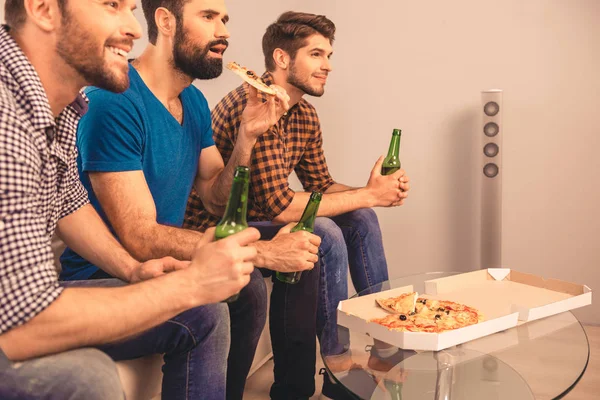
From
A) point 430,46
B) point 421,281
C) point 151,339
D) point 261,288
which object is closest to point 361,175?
point 430,46

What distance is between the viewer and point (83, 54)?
1253mm

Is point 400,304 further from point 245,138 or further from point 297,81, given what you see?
point 297,81

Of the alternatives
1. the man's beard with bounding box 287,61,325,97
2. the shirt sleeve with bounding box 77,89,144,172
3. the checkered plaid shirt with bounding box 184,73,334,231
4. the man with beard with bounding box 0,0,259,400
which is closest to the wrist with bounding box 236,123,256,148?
the checkered plaid shirt with bounding box 184,73,334,231

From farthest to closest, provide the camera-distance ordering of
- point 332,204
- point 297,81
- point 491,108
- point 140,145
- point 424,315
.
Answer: point 491,108 < point 297,81 < point 332,204 < point 140,145 < point 424,315

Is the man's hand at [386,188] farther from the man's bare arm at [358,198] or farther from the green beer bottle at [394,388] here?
the green beer bottle at [394,388]

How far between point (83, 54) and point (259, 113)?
2.86ft

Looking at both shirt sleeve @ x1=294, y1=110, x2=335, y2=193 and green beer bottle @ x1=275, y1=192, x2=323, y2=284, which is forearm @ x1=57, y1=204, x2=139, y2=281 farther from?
shirt sleeve @ x1=294, y1=110, x2=335, y2=193

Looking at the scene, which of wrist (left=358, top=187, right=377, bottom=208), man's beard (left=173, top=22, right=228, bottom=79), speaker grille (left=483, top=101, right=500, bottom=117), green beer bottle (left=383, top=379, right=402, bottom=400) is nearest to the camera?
green beer bottle (left=383, top=379, right=402, bottom=400)

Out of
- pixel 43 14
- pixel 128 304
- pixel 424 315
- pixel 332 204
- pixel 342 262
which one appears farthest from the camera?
pixel 332 204

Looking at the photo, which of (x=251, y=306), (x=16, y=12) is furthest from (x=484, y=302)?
(x=16, y=12)

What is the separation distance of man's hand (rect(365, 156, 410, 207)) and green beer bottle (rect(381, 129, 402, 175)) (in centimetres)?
6

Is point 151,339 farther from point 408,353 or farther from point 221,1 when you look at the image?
point 221,1

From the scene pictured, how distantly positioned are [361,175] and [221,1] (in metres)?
1.80

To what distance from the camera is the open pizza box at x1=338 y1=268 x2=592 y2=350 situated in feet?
4.74
